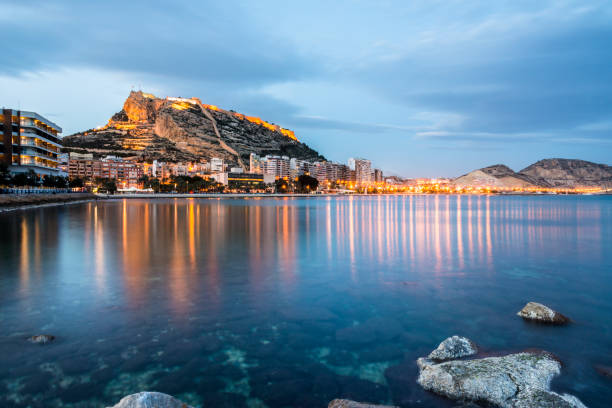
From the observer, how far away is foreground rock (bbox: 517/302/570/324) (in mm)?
8656

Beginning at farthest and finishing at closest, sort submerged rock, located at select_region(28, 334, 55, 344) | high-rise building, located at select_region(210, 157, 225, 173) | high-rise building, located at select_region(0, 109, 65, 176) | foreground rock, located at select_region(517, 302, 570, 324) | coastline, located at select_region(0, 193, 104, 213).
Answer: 1. high-rise building, located at select_region(210, 157, 225, 173)
2. high-rise building, located at select_region(0, 109, 65, 176)
3. coastline, located at select_region(0, 193, 104, 213)
4. foreground rock, located at select_region(517, 302, 570, 324)
5. submerged rock, located at select_region(28, 334, 55, 344)

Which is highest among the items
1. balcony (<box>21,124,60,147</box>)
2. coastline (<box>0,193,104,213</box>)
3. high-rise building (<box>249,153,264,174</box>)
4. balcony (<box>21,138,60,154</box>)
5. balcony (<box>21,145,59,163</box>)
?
high-rise building (<box>249,153,264,174</box>)

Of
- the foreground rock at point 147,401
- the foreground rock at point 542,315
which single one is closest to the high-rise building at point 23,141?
the foreground rock at point 147,401

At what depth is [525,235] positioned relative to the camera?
2708 cm

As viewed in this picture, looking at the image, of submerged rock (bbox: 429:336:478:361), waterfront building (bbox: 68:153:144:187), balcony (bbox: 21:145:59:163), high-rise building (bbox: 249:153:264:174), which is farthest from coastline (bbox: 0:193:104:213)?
high-rise building (bbox: 249:153:264:174)

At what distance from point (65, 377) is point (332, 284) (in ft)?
25.9

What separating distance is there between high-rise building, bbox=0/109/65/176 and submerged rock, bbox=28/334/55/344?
71927 millimetres

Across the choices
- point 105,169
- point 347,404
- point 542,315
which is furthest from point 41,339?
point 105,169

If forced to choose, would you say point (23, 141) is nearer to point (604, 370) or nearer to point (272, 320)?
point (272, 320)

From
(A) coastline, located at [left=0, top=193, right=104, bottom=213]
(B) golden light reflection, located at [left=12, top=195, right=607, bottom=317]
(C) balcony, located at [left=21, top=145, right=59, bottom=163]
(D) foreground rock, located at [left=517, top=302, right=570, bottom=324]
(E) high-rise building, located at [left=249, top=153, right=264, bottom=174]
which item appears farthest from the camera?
(E) high-rise building, located at [left=249, top=153, right=264, bottom=174]

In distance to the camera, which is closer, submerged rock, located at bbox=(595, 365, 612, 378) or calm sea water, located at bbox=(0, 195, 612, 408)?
calm sea water, located at bbox=(0, 195, 612, 408)

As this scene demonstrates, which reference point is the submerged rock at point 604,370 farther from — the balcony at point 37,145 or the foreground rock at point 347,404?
the balcony at point 37,145

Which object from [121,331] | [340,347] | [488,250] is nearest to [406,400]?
[340,347]

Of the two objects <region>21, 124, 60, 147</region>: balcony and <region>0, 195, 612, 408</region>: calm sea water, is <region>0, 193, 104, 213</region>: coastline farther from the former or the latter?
<region>0, 195, 612, 408</region>: calm sea water
